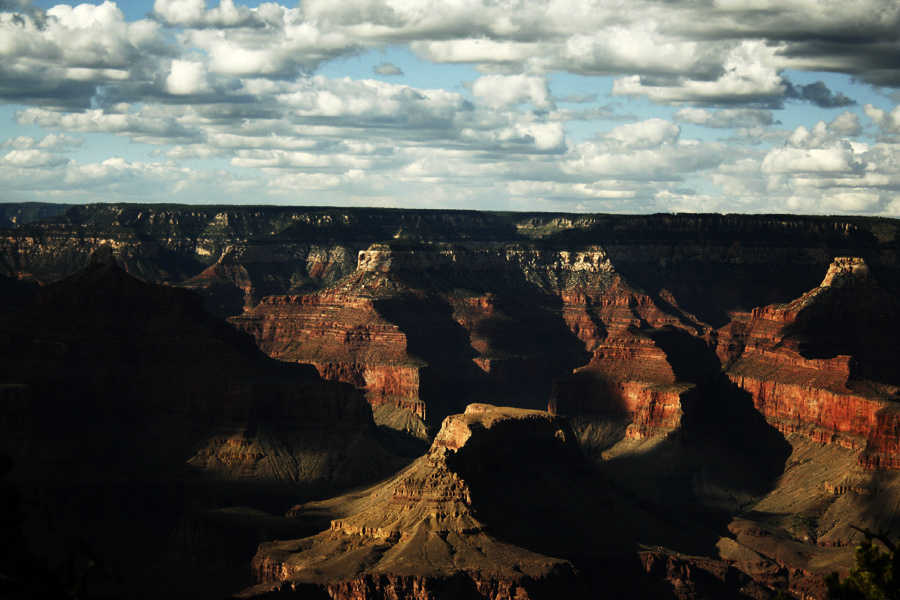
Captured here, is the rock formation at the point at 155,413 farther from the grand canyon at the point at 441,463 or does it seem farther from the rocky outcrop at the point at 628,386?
the rocky outcrop at the point at 628,386

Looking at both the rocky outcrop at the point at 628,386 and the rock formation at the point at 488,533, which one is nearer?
the rock formation at the point at 488,533

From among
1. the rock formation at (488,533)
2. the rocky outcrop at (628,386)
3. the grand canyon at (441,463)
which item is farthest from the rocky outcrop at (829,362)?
the rock formation at (488,533)

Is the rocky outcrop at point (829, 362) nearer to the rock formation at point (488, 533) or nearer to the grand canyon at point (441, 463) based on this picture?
the grand canyon at point (441, 463)

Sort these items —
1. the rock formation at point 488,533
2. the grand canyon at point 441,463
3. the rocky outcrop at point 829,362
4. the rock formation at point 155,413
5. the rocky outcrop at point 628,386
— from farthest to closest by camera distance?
the rocky outcrop at point 628,386, the rocky outcrop at point 829,362, the rock formation at point 155,413, the grand canyon at point 441,463, the rock formation at point 488,533

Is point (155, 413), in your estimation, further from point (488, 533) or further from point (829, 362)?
point (829, 362)

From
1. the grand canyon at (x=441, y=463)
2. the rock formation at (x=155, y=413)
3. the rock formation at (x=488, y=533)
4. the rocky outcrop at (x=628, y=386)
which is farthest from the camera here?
the rocky outcrop at (x=628, y=386)

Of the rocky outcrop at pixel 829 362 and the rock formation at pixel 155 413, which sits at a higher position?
the rocky outcrop at pixel 829 362

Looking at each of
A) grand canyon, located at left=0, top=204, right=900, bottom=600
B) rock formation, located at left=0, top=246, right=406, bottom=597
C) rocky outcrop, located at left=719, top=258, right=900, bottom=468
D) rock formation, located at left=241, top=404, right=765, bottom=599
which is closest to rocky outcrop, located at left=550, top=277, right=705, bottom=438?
grand canyon, located at left=0, top=204, right=900, bottom=600

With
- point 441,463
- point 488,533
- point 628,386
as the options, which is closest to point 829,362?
point 628,386

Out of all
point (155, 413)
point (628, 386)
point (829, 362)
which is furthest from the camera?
point (628, 386)
